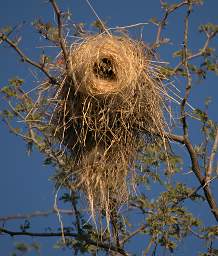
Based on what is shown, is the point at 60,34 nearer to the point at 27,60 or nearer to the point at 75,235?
the point at 27,60

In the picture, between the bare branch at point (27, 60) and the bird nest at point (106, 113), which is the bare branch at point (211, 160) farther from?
the bare branch at point (27, 60)

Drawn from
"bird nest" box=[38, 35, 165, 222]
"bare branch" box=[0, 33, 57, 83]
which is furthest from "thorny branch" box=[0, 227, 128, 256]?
"bare branch" box=[0, 33, 57, 83]

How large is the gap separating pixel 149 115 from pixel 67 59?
0.55 meters

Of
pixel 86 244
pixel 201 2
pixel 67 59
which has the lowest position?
pixel 86 244

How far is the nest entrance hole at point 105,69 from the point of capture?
371cm

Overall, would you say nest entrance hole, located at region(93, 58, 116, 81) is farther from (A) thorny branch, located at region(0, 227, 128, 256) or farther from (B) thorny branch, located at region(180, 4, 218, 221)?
(A) thorny branch, located at region(0, 227, 128, 256)

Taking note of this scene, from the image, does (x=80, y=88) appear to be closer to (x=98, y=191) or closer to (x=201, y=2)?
(x=98, y=191)

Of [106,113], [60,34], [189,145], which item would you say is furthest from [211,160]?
[60,34]

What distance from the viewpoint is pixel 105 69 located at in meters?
3.74

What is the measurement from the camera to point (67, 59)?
3.65m

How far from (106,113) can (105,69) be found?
0.27 m

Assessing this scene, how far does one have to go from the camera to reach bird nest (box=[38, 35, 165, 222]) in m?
3.62

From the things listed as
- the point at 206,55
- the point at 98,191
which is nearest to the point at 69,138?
the point at 98,191

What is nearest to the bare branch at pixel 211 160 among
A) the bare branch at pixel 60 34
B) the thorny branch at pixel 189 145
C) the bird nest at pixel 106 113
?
the thorny branch at pixel 189 145
